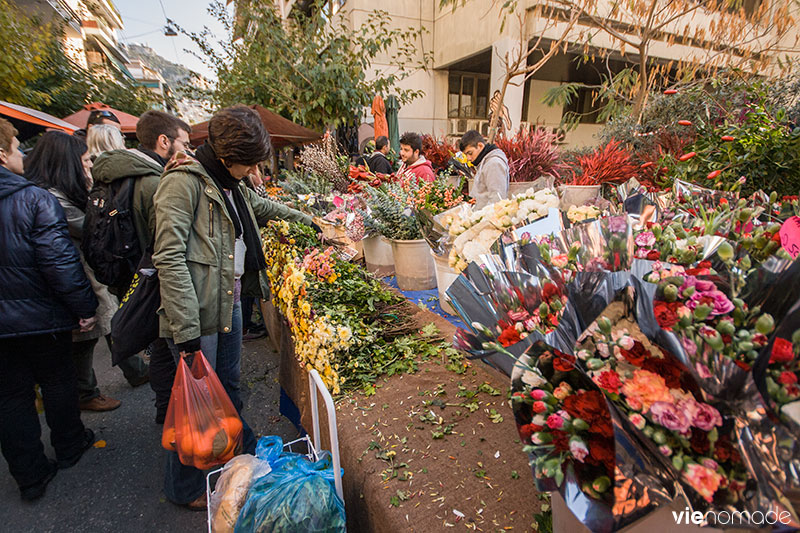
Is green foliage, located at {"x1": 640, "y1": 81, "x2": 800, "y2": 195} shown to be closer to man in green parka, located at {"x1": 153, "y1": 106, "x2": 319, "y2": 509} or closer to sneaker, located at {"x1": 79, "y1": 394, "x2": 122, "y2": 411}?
man in green parka, located at {"x1": 153, "y1": 106, "x2": 319, "y2": 509}

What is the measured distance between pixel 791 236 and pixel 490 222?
1.02m

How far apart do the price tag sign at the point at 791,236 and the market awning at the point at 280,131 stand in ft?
23.9

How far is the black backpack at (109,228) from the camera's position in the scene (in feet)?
7.04

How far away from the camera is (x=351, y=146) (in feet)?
32.3

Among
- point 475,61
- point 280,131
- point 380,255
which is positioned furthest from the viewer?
point 475,61

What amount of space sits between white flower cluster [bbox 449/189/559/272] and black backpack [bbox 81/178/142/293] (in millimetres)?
1802

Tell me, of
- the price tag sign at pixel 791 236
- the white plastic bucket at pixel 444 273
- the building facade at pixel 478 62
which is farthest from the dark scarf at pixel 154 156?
the building facade at pixel 478 62

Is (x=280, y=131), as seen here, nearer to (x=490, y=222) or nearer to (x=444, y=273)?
(x=444, y=273)

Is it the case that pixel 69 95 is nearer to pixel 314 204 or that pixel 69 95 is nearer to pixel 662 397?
pixel 314 204

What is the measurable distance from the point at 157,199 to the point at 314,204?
7.48ft

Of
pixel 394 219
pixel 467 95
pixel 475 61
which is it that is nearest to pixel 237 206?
pixel 394 219

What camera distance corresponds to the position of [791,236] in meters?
0.78

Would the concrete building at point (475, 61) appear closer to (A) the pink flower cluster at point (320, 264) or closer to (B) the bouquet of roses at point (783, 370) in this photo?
(A) the pink flower cluster at point (320, 264)

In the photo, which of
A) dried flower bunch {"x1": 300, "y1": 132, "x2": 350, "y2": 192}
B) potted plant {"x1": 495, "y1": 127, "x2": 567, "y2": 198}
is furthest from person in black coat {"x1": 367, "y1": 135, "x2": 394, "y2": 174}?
potted plant {"x1": 495, "y1": 127, "x2": 567, "y2": 198}
